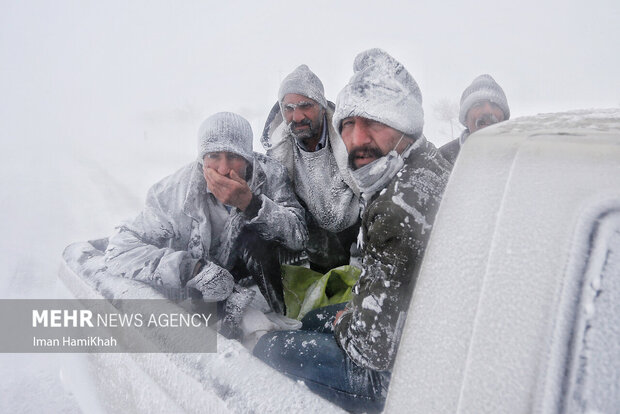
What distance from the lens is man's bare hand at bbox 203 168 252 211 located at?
6.57 ft

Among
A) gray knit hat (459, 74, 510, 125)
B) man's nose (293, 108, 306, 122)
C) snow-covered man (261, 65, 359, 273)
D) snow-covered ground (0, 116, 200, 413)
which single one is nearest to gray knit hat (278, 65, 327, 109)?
snow-covered man (261, 65, 359, 273)

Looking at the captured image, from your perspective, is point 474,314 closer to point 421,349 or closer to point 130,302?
point 421,349

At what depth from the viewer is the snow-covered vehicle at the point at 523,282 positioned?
18.4 inches

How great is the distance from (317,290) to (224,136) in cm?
98

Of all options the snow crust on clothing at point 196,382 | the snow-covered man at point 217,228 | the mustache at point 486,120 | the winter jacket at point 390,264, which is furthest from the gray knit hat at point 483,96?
the snow crust on clothing at point 196,382

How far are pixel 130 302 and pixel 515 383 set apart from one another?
144 cm

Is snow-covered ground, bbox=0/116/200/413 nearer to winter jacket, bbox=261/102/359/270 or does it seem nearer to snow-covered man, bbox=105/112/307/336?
snow-covered man, bbox=105/112/307/336

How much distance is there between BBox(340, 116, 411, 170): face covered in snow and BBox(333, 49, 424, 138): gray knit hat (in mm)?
33

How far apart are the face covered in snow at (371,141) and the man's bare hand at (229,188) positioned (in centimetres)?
78

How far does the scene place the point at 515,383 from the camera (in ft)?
1.59

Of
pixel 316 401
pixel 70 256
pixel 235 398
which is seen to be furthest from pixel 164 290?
pixel 316 401

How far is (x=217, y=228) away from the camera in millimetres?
2279

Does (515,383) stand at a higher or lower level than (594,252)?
lower

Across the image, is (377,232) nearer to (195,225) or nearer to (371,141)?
(371,141)
